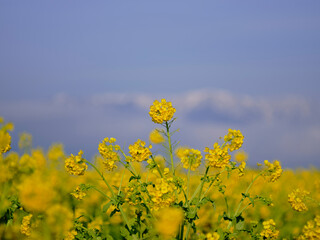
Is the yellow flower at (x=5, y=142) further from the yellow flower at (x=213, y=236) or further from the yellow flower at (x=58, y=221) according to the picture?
the yellow flower at (x=213, y=236)

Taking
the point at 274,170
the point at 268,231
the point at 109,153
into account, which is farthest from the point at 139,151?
the point at 268,231

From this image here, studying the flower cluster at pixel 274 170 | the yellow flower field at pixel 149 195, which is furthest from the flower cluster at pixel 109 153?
the flower cluster at pixel 274 170

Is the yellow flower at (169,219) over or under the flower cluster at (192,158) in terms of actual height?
under

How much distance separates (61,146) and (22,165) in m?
3.11

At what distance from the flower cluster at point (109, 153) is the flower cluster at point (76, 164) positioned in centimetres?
22

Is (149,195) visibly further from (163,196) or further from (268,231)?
(268,231)

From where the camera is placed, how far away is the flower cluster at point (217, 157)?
13.3ft

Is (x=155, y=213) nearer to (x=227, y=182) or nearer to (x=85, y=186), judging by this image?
(x=85, y=186)

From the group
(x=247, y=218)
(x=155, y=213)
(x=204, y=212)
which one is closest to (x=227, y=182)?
(x=247, y=218)

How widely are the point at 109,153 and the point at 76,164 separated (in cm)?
35

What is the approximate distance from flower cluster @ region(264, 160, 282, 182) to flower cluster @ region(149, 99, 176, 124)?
1161 millimetres

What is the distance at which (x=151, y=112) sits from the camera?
4336 mm

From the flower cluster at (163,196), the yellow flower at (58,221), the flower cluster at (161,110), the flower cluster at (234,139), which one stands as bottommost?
the yellow flower at (58,221)

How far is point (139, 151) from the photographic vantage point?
4.11 metres
